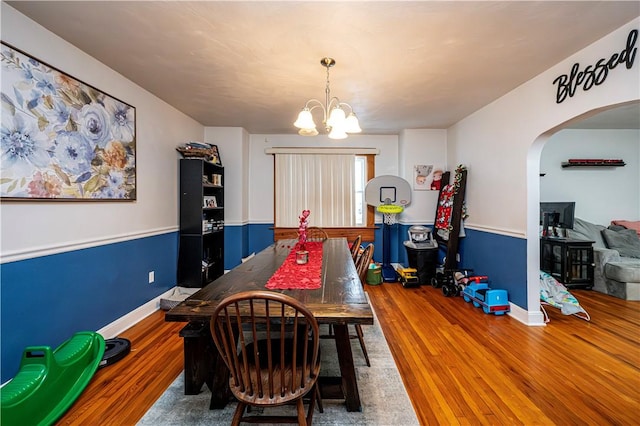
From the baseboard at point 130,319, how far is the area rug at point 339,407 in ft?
3.45

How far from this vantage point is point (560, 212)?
4.18 m

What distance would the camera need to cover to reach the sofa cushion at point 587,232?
3979 millimetres

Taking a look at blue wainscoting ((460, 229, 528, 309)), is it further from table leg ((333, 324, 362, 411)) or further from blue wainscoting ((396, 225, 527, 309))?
table leg ((333, 324, 362, 411))

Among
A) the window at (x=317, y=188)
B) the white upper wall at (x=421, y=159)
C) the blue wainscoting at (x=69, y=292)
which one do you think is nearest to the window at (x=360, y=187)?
the window at (x=317, y=188)

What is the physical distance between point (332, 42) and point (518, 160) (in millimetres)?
2316

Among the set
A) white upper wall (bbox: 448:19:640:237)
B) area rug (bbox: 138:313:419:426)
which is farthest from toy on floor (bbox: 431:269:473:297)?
area rug (bbox: 138:313:419:426)

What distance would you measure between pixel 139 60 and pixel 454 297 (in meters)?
4.27

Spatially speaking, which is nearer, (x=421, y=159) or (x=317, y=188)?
(x=421, y=159)

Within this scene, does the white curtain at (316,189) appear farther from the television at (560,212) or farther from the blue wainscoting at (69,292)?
the television at (560,212)

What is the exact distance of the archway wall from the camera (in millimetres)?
2010

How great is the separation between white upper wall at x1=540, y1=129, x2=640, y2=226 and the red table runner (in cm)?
456

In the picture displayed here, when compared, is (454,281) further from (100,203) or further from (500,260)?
(100,203)

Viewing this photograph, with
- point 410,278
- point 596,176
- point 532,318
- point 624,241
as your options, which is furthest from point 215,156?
point 596,176

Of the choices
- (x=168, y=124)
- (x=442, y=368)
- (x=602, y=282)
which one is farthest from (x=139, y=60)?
(x=602, y=282)
